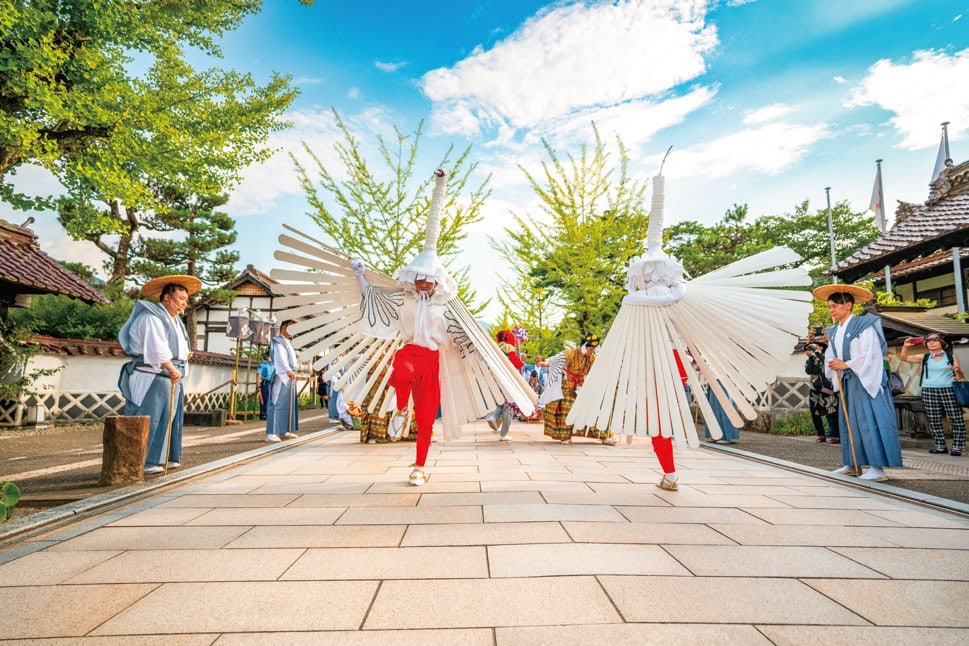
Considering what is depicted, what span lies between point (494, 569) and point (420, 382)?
2.15m

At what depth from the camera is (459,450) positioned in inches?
268

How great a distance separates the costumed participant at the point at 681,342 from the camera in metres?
3.63

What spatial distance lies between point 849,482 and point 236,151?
34.0 feet

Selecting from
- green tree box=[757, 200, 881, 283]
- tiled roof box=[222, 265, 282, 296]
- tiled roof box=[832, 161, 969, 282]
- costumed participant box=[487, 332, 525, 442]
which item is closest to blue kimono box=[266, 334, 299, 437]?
costumed participant box=[487, 332, 525, 442]

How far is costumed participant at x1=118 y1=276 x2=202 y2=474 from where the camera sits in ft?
15.7

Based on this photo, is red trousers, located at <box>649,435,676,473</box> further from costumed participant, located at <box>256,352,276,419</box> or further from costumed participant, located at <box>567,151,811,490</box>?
costumed participant, located at <box>256,352,276,419</box>

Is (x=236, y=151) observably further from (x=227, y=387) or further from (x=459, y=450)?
(x=227, y=387)

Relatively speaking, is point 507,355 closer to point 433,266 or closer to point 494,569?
point 433,266

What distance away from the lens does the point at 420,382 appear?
4.23m

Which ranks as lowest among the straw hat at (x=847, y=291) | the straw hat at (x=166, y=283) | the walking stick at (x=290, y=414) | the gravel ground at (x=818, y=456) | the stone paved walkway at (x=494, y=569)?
the gravel ground at (x=818, y=456)

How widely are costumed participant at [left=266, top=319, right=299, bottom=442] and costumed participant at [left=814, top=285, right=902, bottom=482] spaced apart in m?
7.13

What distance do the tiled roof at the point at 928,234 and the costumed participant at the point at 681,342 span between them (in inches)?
272

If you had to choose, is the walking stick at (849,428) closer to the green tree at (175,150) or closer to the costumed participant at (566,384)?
the costumed participant at (566,384)

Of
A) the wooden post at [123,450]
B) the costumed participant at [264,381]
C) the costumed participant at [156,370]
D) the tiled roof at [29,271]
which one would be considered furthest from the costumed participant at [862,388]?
the tiled roof at [29,271]
